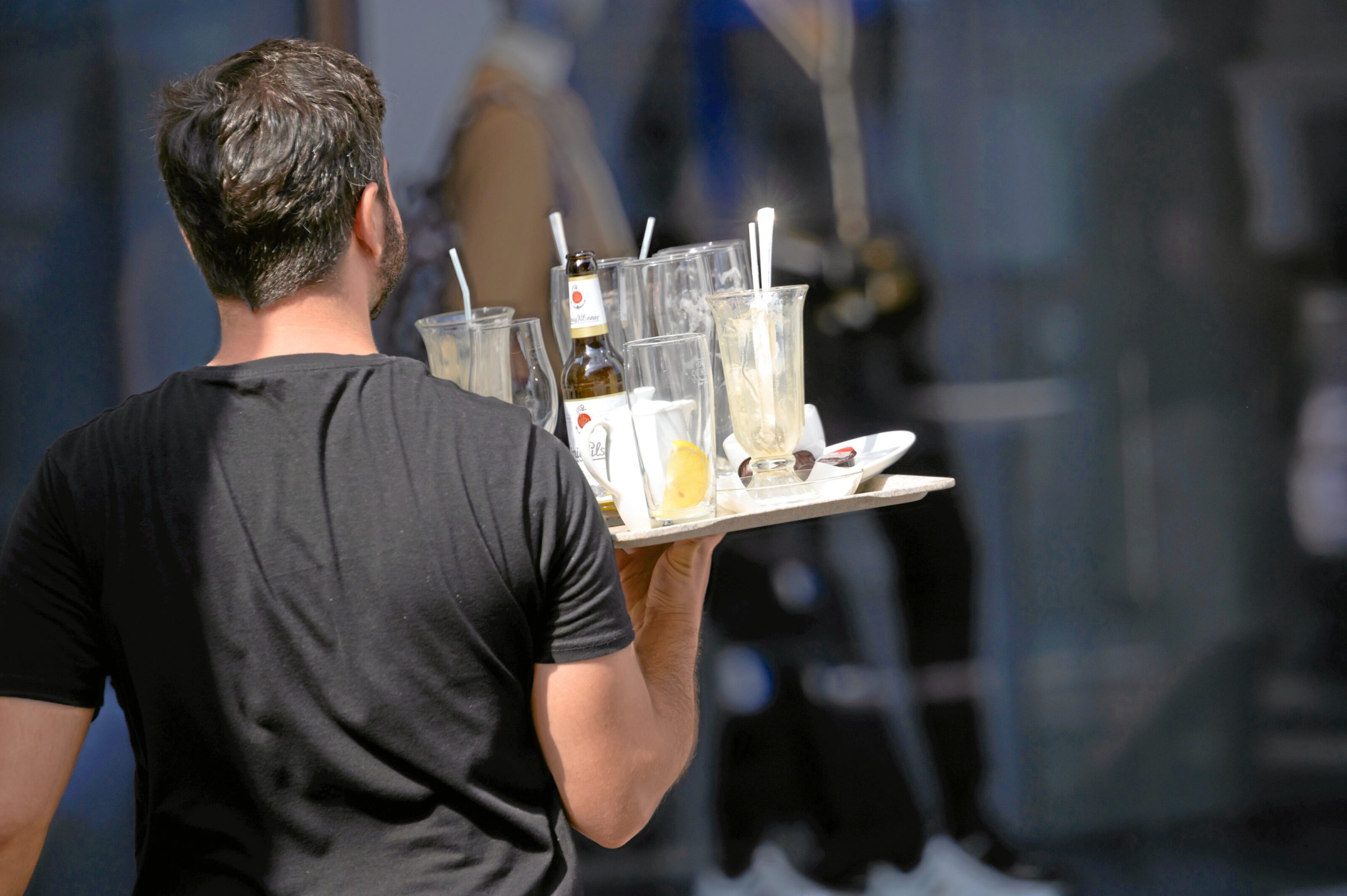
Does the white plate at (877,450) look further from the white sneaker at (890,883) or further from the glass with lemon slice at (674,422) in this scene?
the white sneaker at (890,883)

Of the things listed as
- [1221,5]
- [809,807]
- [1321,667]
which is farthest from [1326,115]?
[809,807]

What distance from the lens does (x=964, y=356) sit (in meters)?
2.75

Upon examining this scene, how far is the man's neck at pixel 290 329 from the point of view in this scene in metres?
1.14

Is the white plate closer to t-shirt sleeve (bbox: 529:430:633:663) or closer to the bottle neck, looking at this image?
the bottle neck

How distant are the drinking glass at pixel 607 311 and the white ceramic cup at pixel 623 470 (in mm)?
181

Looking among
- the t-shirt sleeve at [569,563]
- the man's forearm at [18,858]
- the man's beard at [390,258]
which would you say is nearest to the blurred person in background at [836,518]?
the man's beard at [390,258]

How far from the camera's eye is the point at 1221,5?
2.78m

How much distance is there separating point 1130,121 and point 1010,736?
1.59m

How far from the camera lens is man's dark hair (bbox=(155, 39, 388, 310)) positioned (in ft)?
3.77

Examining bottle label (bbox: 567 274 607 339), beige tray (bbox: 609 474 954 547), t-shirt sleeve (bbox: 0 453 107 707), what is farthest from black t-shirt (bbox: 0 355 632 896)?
bottle label (bbox: 567 274 607 339)

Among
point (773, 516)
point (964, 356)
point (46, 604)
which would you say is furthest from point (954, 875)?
point (46, 604)

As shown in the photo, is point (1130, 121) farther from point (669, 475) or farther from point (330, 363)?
point (330, 363)

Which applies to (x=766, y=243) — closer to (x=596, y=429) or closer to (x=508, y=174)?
(x=596, y=429)

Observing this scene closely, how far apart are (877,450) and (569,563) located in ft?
2.22
